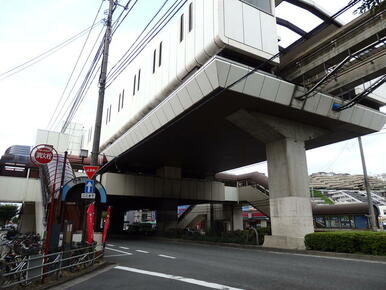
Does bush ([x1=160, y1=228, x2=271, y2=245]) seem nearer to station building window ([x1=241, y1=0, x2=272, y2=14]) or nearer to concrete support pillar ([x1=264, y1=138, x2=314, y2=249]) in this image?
Result: concrete support pillar ([x1=264, y1=138, x2=314, y2=249])

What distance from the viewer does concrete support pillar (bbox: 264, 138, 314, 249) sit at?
16422 millimetres

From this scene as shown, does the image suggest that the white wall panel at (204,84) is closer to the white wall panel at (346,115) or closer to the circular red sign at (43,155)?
the circular red sign at (43,155)

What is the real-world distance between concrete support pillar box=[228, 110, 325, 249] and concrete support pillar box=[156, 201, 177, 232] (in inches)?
700

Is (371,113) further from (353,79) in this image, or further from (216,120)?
(216,120)

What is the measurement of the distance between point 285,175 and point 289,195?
1.24 meters

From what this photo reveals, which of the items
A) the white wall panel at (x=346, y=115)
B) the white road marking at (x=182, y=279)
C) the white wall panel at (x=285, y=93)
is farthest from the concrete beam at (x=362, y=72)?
the white road marking at (x=182, y=279)

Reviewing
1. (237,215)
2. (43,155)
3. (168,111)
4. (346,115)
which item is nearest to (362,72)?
(346,115)

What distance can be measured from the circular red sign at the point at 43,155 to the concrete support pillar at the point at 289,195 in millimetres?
13371

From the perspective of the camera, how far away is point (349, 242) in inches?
496

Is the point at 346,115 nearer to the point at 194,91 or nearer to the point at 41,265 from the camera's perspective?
the point at 194,91

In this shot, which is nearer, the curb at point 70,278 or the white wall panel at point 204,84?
the curb at point 70,278

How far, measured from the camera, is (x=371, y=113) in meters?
20.8

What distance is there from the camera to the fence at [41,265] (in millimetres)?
6176

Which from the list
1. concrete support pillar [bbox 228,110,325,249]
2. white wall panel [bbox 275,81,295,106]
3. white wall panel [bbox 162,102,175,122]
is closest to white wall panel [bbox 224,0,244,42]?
white wall panel [bbox 275,81,295,106]
